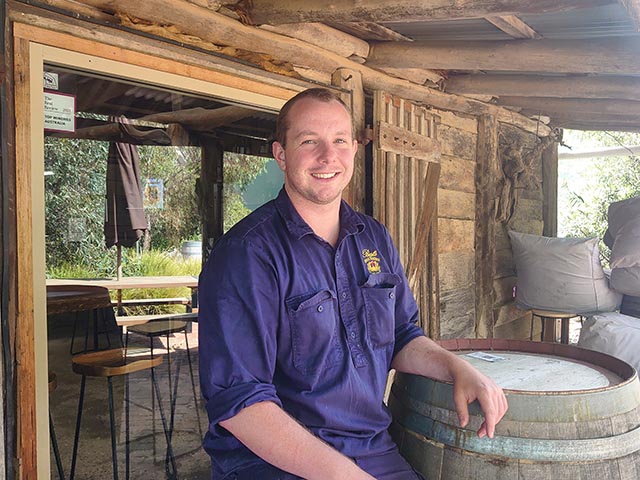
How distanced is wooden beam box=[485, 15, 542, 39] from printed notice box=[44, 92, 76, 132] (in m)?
1.85

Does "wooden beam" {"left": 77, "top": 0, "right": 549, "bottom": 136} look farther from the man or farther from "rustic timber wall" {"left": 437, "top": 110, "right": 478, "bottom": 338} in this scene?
the man

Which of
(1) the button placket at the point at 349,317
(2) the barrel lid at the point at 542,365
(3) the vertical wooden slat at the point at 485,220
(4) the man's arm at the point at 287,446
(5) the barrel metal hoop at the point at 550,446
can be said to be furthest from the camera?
(3) the vertical wooden slat at the point at 485,220

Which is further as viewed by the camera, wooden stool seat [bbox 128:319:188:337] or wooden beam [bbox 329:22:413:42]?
wooden stool seat [bbox 128:319:188:337]

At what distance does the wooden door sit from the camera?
3.43 m

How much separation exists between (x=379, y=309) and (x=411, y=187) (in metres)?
2.12

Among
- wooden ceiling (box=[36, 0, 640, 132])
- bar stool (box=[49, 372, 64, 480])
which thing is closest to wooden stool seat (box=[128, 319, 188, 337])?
bar stool (box=[49, 372, 64, 480])

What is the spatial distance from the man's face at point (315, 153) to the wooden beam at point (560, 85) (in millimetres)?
2349

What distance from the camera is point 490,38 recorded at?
3.12 meters

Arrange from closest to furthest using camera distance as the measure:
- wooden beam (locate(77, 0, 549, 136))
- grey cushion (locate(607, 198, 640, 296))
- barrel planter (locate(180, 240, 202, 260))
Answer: wooden beam (locate(77, 0, 549, 136)) → barrel planter (locate(180, 240, 202, 260)) → grey cushion (locate(607, 198, 640, 296))

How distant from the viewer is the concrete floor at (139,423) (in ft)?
10.2

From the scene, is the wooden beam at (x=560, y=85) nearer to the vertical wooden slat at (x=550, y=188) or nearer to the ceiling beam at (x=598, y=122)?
the ceiling beam at (x=598, y=122)

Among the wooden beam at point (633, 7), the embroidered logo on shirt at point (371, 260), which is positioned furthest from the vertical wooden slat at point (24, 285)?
the wooden beam at point (633, 7)

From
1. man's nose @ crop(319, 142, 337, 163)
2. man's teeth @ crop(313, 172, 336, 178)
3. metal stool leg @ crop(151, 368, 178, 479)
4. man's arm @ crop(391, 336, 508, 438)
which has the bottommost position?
metal stool leg @ crop(151, 368, 178, 479)

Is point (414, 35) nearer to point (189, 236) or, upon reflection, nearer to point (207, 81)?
point (207, 81)
